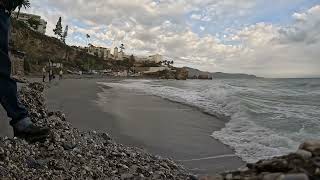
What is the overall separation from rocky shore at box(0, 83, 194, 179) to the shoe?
6 cm

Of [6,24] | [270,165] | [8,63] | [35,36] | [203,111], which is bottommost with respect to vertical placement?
[203,111]

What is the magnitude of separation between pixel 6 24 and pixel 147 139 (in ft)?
16.1

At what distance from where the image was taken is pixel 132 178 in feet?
14.3

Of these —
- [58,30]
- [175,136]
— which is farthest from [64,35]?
[175,136]

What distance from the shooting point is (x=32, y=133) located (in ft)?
13.2

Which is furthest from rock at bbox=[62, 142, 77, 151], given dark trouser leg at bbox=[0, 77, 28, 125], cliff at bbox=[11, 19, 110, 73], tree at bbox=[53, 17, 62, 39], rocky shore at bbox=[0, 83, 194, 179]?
tree at bbox=[53, 17, 62, 39]

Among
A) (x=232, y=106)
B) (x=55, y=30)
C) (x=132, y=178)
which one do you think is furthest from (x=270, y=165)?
(x=55, y=30)

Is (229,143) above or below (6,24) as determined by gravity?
below

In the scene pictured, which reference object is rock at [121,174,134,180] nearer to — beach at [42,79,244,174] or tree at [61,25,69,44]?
beach at [42,79,244,174]

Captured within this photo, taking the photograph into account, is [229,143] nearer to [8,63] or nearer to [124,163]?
[124,163]

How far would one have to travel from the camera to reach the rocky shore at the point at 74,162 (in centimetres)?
360

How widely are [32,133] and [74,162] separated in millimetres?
620

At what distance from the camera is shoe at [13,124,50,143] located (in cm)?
399

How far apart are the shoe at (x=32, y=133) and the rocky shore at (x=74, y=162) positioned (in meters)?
0.06
